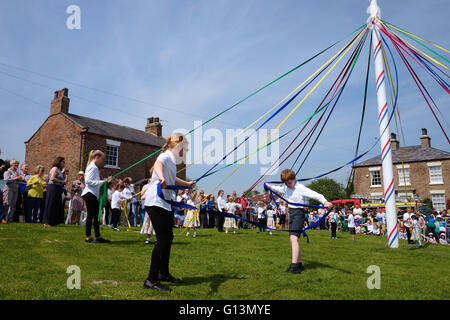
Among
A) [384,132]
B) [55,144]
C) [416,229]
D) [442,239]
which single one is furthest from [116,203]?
[55,144]

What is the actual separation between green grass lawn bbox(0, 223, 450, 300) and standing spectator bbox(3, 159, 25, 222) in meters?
2.78

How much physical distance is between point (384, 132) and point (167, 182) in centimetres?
684

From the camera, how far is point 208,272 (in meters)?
5.00

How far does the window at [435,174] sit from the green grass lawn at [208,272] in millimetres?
28584

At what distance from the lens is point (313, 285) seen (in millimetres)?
4348

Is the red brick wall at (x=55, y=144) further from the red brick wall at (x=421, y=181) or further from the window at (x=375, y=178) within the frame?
the window at (x=375, y=178)

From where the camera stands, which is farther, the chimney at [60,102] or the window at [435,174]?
the window at [435,174]

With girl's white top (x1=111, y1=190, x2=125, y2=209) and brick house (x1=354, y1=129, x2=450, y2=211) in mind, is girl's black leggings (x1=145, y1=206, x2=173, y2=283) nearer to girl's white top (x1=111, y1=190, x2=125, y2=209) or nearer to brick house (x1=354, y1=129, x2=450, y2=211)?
girl's white top (x1=111, y1=190, x2=125, y2=209)

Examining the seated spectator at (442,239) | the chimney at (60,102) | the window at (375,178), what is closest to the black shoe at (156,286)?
the seated spectator at (442,239)

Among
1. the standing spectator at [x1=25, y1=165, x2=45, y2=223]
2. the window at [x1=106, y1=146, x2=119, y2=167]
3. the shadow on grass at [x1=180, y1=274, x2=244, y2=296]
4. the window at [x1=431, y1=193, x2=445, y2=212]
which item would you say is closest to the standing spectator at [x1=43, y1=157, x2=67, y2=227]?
the standing spectator at [x1=25, y1=165, x2=45, y2=223]

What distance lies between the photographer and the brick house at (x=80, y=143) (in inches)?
945
